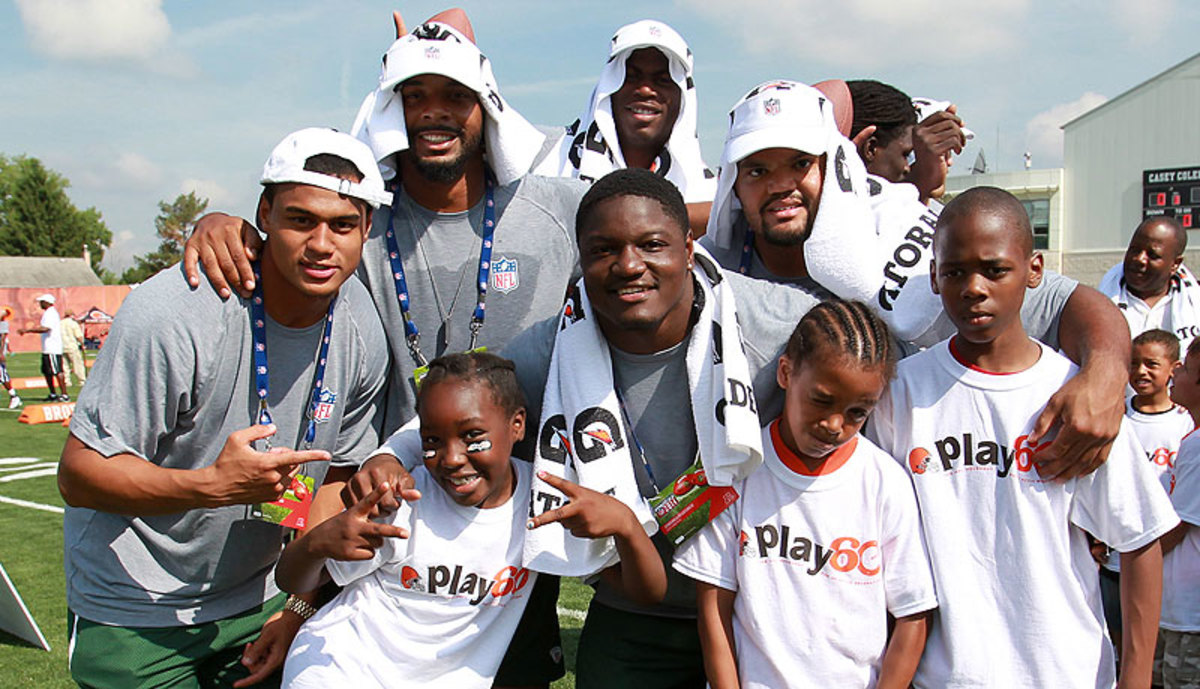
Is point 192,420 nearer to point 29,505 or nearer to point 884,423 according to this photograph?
point 884,423

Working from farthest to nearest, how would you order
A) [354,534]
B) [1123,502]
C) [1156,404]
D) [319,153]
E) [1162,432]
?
[1156,404]
[1162,432]
[319,153]
[354,534]
[1123,502]

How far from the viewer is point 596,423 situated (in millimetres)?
2723

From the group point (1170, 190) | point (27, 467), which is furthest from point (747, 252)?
point (1170, 190)

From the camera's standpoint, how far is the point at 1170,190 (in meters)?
31.8

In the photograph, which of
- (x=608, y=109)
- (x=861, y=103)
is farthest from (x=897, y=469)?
(x=608, y=109)

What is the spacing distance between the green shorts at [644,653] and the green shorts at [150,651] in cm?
119

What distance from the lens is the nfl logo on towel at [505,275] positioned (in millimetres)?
3412

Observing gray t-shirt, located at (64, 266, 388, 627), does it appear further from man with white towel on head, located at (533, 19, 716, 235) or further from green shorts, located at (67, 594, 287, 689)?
man with white towel on head, located at (533, 19, 716, 235)

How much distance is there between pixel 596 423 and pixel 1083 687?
5.01 ft

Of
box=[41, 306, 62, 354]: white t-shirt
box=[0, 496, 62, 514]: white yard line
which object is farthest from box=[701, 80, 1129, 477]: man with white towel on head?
box=[41, 306, 62, 354]: white t-shirt

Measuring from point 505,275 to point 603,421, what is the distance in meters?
0.93

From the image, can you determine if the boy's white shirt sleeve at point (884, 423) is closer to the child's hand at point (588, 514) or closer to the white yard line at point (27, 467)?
the child's hand at point (588, 514)

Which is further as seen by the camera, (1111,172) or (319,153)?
(1111,172)

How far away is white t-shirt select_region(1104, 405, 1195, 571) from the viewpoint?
17.1 ft
